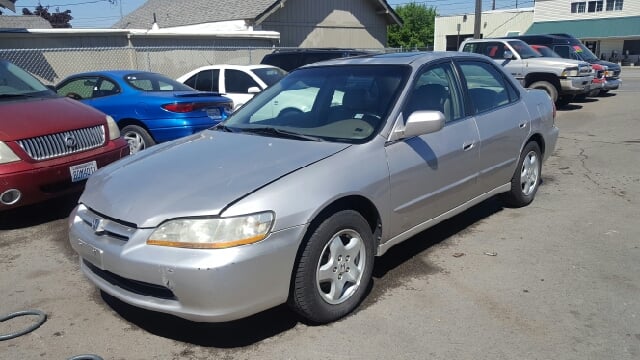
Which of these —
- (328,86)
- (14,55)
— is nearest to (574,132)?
(328,86)

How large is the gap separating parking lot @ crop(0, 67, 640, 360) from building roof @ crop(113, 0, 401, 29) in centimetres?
1708

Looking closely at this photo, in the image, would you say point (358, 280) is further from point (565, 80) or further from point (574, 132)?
point (565, 80)

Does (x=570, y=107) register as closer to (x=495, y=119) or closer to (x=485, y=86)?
(x=485, y=86)

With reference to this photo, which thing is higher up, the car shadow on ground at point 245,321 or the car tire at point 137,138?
the car tire at point 137,138

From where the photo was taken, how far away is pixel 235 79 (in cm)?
1036

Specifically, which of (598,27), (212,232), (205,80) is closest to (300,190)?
(212,232)

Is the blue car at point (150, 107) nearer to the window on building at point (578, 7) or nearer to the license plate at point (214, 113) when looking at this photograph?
the license plate at point (214, 113)

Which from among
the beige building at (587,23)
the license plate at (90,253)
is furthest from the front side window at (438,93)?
the beige building at (587,23)

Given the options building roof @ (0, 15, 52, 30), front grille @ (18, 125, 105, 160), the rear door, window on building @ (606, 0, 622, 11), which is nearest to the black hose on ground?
front grille @ (18, 125, 105, 160)

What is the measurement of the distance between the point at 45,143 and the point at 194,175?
272cm

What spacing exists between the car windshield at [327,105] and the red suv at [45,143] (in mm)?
1931

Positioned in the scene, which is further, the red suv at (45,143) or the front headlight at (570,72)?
the front headlight at (570,72)

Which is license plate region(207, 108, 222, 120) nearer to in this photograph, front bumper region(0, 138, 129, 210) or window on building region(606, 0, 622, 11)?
front bumper region(0, 138, 129, 210)

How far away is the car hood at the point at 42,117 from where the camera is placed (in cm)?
513
